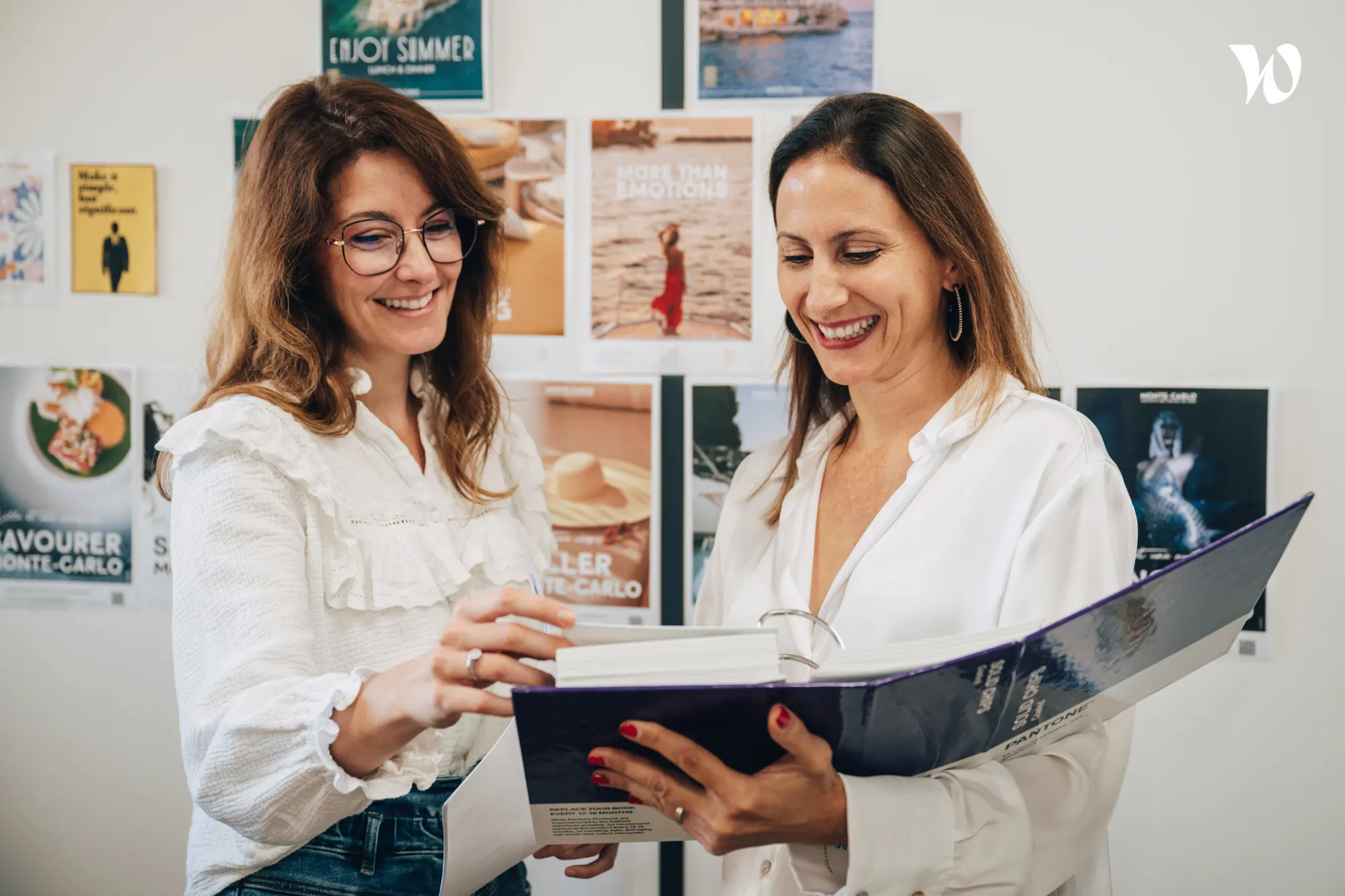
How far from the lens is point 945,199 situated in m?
1.30

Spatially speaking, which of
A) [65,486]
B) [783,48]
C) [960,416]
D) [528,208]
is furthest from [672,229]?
[65,486]

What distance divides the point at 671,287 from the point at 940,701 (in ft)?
4.16

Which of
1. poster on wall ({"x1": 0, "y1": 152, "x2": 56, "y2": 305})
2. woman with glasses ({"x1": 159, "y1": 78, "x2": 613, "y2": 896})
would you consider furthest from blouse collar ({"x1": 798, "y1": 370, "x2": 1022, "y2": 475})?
poster on wall ({"x1": 0, "y1": 152, "x2": 56, "y2": 305})

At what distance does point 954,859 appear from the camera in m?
1.07

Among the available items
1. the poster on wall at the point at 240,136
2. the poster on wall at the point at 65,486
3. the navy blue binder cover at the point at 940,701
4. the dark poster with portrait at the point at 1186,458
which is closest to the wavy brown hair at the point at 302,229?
the navy blue binder cover at the point at 940,701

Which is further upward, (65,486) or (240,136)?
(240,136)

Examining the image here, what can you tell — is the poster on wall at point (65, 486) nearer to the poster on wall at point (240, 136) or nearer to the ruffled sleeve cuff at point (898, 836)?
the poster on wall at point (240, 136)

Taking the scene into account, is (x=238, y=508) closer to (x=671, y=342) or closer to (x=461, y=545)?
(x=461, y=545)

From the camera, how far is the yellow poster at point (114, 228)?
210 cm

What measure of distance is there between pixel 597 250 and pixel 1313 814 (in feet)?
5.63

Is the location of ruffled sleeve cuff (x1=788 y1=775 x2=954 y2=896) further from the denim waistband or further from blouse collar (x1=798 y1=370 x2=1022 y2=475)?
the denim waistband

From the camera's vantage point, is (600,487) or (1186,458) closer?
(1186,458)

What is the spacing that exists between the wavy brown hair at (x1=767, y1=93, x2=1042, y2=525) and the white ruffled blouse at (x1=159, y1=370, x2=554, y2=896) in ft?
2.28

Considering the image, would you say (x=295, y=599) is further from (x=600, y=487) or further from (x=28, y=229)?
(x=28, y=229)
